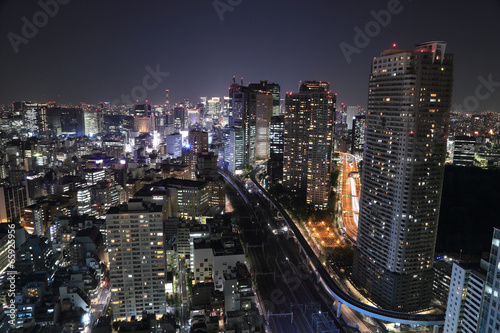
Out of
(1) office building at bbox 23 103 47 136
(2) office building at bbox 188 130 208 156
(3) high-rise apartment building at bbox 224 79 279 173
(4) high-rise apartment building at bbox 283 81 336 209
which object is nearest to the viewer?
(4) high-rise apartment building at bbox 283 81 336 209

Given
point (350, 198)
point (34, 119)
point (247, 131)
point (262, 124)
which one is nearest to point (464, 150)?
point (350, 198)

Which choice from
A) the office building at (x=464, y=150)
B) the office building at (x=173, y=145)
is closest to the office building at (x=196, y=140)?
the office building at (x=173, y=145)

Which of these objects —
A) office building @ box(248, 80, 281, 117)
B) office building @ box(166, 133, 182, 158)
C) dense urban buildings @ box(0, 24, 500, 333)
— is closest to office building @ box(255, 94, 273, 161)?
office building @ box(248, 80, 281, 117)

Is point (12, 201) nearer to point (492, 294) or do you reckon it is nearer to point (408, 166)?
point (408, 166)

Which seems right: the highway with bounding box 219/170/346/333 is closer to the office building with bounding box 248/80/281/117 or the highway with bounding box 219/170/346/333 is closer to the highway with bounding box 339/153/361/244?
the highway with bounding box 339/153/361/244

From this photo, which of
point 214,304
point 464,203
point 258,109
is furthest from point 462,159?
point 258,109

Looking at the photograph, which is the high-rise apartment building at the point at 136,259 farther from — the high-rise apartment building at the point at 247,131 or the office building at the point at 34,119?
the office building at the point at 34,119
